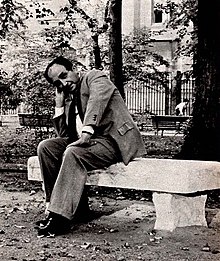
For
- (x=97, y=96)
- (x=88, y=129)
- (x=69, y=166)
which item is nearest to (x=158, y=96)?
(x=97, y=96)

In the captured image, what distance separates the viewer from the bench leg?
20.5 feet

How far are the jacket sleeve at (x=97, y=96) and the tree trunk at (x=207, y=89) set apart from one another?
12.0 feet

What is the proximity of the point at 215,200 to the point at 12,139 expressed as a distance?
44.5 ft

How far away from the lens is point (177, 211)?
634 centimetres

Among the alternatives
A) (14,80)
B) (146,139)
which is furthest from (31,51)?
(146,139)

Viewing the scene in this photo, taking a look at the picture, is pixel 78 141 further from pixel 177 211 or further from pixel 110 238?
pixel 177 211

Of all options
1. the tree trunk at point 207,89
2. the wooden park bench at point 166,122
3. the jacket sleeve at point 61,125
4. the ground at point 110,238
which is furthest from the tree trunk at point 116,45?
the jacket sleeve at point 61,125

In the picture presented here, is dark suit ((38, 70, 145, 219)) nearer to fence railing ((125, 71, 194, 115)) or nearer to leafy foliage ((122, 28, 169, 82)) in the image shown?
leafy foliage ((122, 28, 169, 82))

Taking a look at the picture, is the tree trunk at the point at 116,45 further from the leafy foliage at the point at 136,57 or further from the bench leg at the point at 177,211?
the bench leg at the point at 177,211

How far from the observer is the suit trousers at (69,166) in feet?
20.4

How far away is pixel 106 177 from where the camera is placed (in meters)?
6.46

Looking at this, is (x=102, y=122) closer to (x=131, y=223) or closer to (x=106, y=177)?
(x=106, y=177)

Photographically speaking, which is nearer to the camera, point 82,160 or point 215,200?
point 82,160

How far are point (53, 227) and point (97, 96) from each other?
1.29 meters
